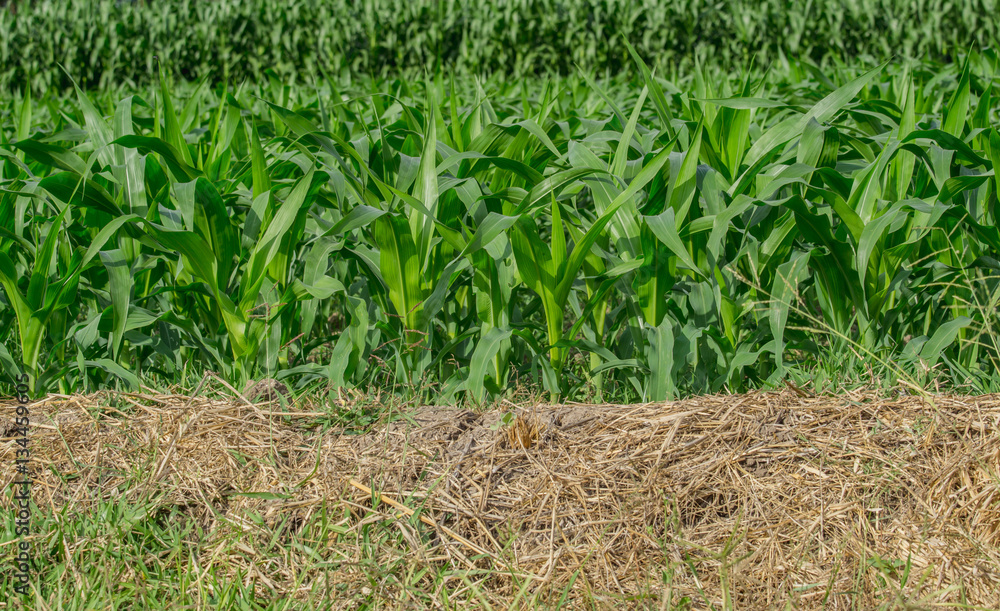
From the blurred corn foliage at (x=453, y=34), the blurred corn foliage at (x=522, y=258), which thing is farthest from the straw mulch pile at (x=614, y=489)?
the blurred corn foliage at (x=453, y=34)

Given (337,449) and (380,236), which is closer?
(337,449)

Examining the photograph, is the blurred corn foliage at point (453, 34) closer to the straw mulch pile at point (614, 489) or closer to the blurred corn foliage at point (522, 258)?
the blurred corn foliage at point (522, 258)

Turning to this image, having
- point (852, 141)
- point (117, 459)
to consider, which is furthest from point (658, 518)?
point (852, 141)

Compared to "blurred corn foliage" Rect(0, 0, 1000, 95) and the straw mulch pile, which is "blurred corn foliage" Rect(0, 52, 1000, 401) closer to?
the straw mulch pile

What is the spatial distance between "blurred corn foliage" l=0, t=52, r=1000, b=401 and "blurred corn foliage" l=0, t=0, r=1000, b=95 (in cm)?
616

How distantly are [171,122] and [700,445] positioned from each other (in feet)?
5.86

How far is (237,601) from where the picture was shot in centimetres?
146

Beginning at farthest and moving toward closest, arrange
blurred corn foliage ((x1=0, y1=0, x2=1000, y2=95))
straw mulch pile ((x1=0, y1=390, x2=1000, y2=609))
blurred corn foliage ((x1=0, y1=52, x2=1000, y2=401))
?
blurred corn foliage ((x1=0, y1=0, x2=1000, y2=95)) < blurred corn foliage ((x1=0, y1=52, x2=1000, y2=401)) < straw mulch pile ((x1=0, y1=390, x2=1000, y2=609))

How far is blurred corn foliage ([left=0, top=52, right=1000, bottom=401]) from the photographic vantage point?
1.96m

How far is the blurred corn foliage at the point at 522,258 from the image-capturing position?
1.96m

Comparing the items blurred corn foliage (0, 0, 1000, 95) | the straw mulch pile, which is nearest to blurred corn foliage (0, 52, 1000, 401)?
the straw mulch pile

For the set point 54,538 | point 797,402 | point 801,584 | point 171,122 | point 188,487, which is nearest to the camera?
point 801,584

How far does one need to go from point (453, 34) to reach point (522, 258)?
7.35 metres

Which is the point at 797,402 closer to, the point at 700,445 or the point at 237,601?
the point at 700,445
